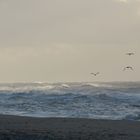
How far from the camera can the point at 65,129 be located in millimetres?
21656

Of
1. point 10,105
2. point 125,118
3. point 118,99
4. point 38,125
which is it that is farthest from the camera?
point 118,99

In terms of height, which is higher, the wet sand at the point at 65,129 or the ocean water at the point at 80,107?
the ocean water at the point at 80,107

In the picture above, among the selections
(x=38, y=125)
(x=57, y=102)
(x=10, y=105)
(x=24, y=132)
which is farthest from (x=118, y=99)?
(x=24, y=132)

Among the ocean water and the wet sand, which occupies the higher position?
the ocean water

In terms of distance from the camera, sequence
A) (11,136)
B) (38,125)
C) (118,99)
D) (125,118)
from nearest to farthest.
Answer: (11,136) → (38,125) → (125,118) → (118,99)

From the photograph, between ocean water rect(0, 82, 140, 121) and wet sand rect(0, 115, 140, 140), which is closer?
wet sand rect(0, 115, 140, 140)

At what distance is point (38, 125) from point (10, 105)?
14092mm

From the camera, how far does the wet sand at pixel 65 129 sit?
1900 cm

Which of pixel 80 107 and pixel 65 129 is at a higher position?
pixel 80 107

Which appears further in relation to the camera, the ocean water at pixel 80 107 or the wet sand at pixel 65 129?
the ocean water at pixel 80 107

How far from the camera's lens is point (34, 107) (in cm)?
3425

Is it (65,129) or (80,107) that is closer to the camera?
(65,129)

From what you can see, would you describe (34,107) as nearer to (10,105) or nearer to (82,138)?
(10,105)

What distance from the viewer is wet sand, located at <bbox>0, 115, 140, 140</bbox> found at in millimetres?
19000
